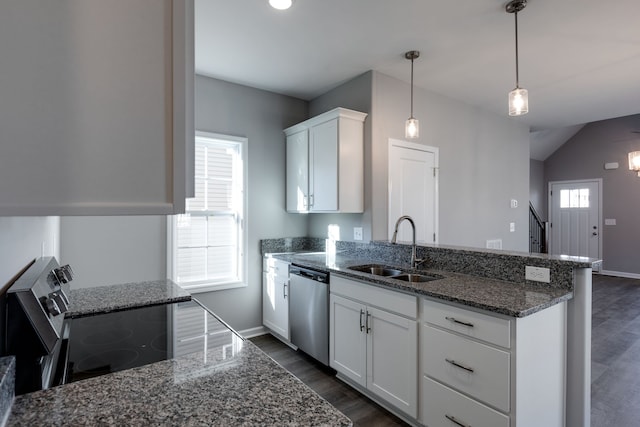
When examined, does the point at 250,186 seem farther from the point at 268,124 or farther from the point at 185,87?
the point at 185,87

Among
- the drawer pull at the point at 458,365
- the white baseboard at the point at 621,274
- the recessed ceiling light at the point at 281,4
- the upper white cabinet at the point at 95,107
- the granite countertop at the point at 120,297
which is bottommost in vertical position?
the white baseboard at the point at 621,274

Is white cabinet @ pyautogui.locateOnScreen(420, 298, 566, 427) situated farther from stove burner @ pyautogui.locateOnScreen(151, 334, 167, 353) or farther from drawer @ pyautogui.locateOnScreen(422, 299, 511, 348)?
stove burner @ pyautogui.locateOnScreen(151, 334, 167, 353)

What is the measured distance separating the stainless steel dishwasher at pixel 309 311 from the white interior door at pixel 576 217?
7056 mm

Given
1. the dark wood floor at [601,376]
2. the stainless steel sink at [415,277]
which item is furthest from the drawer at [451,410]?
the stainless steel sink at [415,277]

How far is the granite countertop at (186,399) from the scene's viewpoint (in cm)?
70

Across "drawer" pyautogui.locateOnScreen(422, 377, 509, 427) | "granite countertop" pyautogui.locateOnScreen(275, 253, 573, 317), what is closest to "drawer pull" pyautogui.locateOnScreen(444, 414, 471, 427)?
"drawer" pyautogui.locateOnScreen(422, 377, 509, 427)

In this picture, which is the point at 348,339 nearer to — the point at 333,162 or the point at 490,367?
the point at 490,367

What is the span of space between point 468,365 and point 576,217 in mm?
7571

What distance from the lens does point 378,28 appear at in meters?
2.49

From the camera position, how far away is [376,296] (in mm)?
2270

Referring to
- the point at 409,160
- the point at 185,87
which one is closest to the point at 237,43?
the point at 409,160

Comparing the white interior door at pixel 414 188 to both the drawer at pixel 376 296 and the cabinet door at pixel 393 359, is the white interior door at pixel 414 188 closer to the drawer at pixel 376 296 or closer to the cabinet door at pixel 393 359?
the drawer at pixel 376 296

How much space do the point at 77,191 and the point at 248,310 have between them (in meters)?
3.26

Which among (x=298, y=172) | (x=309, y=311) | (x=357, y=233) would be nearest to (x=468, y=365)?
(x=309, y=311)
